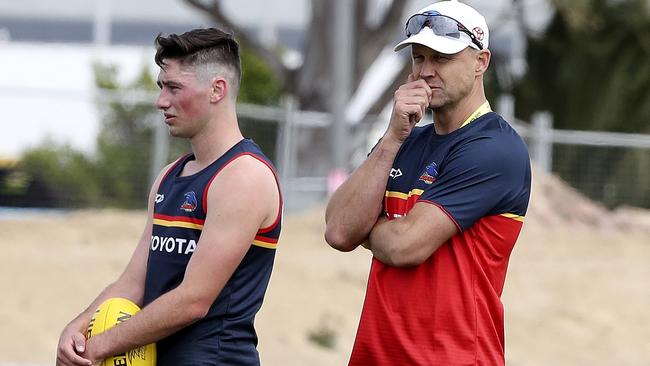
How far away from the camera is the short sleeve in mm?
4188

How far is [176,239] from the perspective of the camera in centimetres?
425

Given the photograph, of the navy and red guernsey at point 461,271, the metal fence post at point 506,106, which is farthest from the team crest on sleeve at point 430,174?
the metal fence post at point 506,106

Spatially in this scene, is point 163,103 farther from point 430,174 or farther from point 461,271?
point 461,271

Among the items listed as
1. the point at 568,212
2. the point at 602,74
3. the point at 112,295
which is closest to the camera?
the point at 112,295

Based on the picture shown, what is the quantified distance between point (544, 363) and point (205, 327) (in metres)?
7.72

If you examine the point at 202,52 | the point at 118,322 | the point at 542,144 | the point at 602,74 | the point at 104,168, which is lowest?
the point at 104,168

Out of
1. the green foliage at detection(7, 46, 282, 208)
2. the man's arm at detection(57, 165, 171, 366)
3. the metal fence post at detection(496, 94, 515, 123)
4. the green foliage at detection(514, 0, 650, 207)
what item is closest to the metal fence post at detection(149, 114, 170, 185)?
the green foliage at detection(7, 46, 282, 208)

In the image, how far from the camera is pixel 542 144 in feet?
63.3

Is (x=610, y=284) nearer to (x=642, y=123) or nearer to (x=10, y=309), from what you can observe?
(x=10, y=309)

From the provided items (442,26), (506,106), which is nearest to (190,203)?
(442,26)

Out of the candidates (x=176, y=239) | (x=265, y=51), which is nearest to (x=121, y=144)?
(x=265, y=51)

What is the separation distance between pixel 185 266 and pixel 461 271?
0.85 m

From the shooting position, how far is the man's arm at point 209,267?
4.13m

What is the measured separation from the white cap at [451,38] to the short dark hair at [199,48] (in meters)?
0.56
